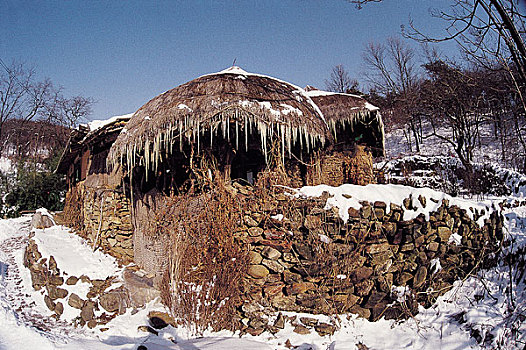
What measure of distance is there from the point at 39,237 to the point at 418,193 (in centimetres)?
824

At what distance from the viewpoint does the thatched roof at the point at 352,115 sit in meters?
8.16

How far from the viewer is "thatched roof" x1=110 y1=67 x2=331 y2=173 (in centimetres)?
477

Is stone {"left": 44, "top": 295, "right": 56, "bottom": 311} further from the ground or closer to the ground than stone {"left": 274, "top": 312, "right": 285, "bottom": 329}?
closer to the ground

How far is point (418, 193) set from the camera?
4.45 meters

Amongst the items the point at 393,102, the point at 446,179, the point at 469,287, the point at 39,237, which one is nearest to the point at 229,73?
the point at 469,287

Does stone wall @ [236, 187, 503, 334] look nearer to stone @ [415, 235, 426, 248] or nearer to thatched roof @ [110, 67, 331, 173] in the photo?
stone @ [415, 235, 426, 248]

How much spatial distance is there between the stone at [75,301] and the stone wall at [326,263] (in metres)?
3.04

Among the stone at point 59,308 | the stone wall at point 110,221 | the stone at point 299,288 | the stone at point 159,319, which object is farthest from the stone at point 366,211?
the stone at point 59,308

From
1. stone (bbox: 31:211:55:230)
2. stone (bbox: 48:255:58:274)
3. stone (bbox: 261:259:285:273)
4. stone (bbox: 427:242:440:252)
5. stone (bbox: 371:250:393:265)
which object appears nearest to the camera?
stone (bbox: 261:259:285:273)

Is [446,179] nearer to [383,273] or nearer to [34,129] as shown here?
[383,273]

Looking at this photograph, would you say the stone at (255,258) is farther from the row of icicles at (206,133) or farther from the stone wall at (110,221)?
the stone wall at (110,221)

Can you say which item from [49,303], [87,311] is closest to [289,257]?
[87,311]

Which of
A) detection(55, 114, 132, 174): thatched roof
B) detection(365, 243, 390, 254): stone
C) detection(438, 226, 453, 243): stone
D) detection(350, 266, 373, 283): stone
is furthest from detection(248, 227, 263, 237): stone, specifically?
detection(55, 114, 132, 174): thatched roof

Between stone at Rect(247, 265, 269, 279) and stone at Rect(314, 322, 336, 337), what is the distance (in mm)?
938
